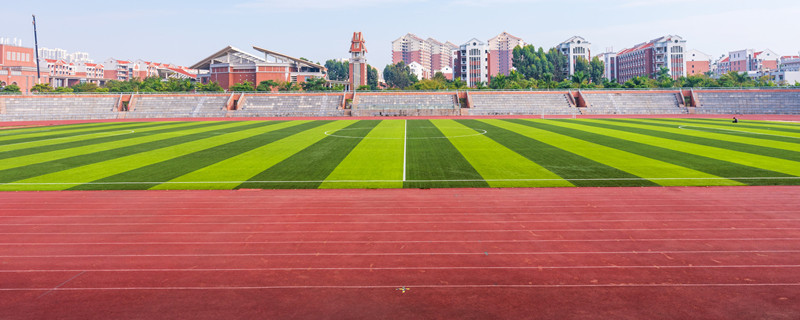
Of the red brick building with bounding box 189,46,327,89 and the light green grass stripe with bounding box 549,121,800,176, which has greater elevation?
the red brick building with bounding box 189,46,327,89

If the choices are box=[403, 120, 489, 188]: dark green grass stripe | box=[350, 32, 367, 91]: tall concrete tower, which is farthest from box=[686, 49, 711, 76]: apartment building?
box=[403, 120, 489, 188]: dark green grass stripe

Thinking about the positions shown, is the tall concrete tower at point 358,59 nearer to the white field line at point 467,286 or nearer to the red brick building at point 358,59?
the red brick building at point 358,59

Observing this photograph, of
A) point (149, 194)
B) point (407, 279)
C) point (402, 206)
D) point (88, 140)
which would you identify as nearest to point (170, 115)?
point (88, 140)

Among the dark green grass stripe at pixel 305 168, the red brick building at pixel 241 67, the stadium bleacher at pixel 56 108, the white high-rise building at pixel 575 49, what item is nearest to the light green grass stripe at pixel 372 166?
the dark green grass stripe at pixel 305 168

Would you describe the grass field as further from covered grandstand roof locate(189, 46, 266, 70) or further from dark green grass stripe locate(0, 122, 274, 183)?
covered grandstand roof locate(189, 46, 266, 70)

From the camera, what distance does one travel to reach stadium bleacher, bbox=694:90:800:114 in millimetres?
53000

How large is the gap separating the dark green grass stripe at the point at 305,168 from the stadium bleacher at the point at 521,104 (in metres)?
36.5

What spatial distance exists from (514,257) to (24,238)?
8801 mm

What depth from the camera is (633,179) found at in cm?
1378

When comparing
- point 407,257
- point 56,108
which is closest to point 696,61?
point 56,108

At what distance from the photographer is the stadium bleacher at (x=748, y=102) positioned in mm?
53000

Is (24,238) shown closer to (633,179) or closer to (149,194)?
(149,194)

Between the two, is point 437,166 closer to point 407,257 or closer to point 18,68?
point 407,257

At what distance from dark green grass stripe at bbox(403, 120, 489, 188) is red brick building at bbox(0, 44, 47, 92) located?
108 metres
